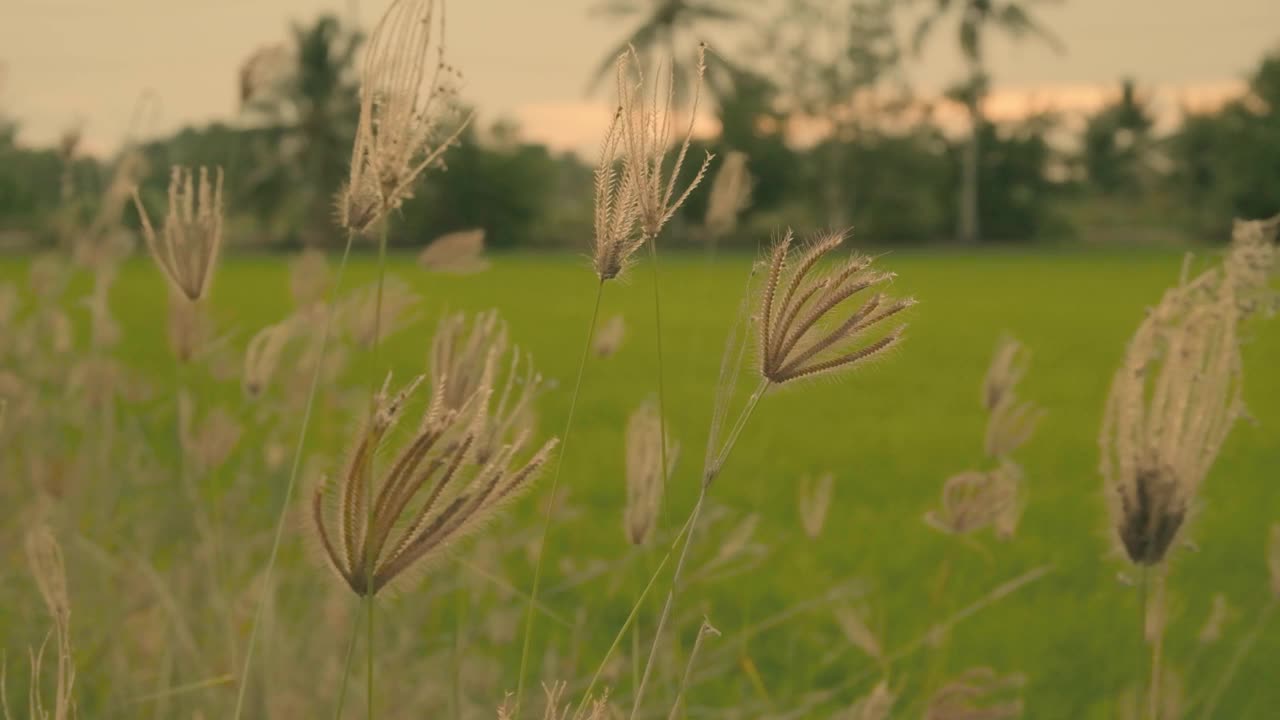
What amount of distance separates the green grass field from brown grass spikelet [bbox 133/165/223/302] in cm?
37

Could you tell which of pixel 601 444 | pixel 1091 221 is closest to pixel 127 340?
pixel 601 444

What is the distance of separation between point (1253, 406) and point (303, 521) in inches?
314

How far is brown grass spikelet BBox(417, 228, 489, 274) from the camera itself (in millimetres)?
1719

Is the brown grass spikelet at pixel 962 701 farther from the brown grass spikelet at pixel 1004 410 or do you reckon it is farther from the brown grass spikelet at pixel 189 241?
the brown grass spikelet at pixel 189 241

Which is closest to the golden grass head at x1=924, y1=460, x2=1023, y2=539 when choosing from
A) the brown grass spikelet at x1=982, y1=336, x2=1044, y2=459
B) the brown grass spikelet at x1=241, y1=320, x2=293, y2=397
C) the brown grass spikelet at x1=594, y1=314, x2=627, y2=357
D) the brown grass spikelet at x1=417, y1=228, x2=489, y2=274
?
the brown grass spikelet at x1=982, y1=336, x2=1044, y2=459

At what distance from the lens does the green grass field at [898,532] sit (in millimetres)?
2500

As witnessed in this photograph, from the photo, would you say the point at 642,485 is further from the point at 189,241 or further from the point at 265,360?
the point at 265,360

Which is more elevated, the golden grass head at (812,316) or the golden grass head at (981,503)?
the golden grass head at (812,316)

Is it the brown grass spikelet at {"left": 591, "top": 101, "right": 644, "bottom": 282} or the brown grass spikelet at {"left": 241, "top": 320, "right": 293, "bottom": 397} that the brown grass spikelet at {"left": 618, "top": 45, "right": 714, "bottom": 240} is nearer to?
the brown grass spikelet at {"left": 591, "top": 101, "right": 644, "bottom": 282}

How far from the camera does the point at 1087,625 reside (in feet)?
9.69

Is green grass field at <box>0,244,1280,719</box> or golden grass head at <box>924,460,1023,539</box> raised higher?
golden grass head at <box>924,460,1023,539</box>

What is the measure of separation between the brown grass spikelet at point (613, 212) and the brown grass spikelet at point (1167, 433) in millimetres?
403

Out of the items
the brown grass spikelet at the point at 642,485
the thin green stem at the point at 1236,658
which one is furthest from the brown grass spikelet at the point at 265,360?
the thin green stem at the point at 1236,658

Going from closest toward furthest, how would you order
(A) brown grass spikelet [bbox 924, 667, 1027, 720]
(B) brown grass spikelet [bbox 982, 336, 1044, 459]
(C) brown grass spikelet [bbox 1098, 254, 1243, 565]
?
(C) brown grass spikelet [bbox 1098, 254, 1243, 565] → (A) brown grass spikelet [bbox 924, 667, 1027, 720] → (B) brown grass spikelet [bbox 982, 336, 1044, 459]
